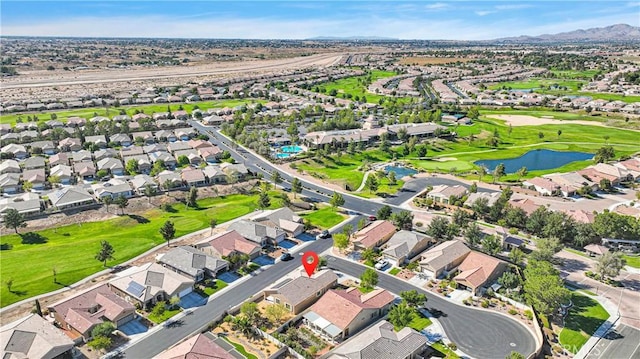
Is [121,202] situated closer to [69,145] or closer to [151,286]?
[151,286]

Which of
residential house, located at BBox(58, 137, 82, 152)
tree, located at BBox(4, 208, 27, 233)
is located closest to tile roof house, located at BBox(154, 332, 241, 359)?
tree, located at BBox(4, 208, 27, 233)

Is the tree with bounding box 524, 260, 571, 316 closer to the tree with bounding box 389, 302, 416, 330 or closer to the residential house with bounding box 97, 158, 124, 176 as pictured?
the tree with bounding box 389, 302, 416, 330

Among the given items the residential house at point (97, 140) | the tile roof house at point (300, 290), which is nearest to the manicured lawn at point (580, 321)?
the tile roof house at point (300, 290)

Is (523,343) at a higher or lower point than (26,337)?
lower

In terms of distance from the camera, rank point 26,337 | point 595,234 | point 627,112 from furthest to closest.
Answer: point 627,112
point 595,234
point 26,337

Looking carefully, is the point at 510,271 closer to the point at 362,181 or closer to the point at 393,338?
the point at 393,338

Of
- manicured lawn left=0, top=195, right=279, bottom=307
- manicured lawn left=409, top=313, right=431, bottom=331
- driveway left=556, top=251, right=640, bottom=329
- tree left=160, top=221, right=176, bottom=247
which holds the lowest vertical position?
driveway left=556, top=251, right=640, bottom=329

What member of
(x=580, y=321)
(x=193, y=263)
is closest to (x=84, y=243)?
(x=193, y=263)

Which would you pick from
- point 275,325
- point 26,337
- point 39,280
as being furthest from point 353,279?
point 39,280

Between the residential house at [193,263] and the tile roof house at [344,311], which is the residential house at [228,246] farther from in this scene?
the tile roof house at [344,311]
